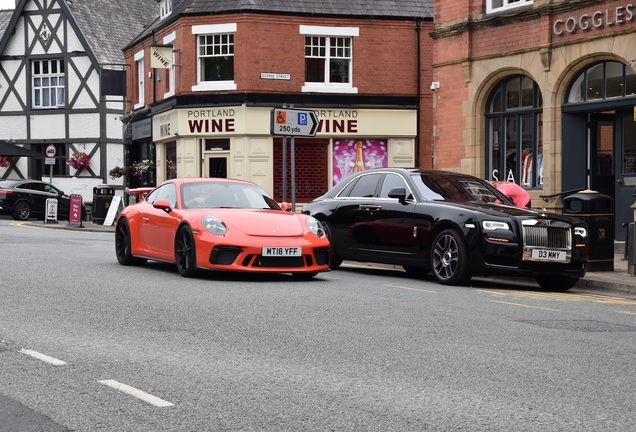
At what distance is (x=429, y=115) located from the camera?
37906 millimetres

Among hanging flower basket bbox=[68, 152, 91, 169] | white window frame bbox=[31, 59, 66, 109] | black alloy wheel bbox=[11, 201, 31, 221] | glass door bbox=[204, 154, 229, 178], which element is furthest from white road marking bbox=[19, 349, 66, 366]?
white window frame bbox=[31, 59, 66, 109]

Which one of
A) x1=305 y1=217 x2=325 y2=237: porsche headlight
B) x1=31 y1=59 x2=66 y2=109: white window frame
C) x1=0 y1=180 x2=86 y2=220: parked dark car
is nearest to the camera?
x1=305 y1=217 x2=325 y2=237: porsche headlight

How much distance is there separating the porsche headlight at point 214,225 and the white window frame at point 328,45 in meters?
23.6

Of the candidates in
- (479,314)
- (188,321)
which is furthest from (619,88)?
(188,321)

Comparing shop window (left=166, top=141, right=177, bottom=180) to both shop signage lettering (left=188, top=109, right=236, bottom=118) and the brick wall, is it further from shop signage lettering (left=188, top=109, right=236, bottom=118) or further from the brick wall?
the brick wall

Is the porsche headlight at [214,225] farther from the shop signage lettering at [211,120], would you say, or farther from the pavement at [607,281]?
the shop signage lettering at [211,120]

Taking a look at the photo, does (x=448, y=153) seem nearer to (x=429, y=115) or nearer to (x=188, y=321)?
(x=429, y=115)

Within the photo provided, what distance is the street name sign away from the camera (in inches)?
727

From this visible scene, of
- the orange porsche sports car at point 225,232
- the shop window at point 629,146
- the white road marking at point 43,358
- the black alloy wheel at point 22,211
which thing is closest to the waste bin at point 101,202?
the black alloy wheel at point 22,211

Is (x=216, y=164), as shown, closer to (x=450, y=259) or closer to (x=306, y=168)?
(x=306, y=168)

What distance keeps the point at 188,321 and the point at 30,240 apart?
43.7ft

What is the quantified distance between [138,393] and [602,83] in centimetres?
1675

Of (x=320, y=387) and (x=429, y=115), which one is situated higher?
(x=429, y=115)

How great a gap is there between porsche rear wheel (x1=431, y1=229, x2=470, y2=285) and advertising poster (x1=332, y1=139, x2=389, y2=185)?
2333 cm
